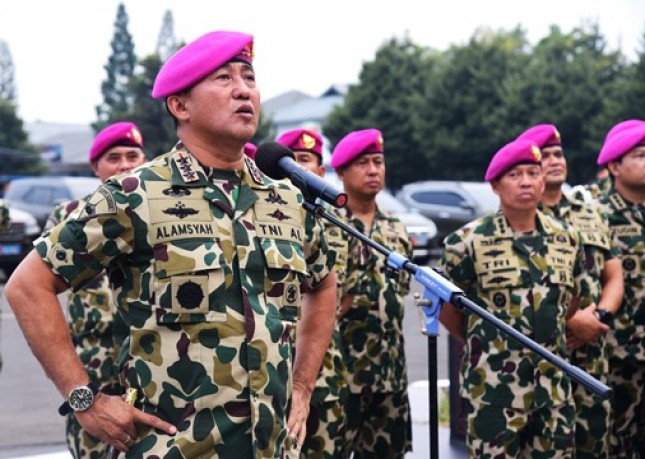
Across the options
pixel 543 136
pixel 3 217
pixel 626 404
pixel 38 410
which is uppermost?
pixel 543 136

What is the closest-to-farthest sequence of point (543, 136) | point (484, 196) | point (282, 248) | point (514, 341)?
point (282, 248) < point (514, 341) < point (543, 136) < point (484, 196)

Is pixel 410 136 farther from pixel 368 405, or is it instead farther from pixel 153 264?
pixel 153 264

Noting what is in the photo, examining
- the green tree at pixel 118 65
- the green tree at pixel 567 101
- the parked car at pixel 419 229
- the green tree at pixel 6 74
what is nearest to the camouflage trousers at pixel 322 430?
the parked car at pixel 419 229

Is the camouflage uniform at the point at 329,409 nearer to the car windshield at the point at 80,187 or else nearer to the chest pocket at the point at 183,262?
the chest pocket at the point at 183,262

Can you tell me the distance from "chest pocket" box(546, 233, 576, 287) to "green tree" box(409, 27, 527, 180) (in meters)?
35.1

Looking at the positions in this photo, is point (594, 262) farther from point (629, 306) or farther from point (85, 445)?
point (85, 445)

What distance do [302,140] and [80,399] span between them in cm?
333

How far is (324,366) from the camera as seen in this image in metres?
5.09

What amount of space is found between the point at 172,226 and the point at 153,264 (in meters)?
0.12

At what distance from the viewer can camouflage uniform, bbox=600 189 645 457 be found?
19.2 ft

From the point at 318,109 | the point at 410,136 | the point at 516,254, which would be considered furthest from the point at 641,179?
the point at 318,109

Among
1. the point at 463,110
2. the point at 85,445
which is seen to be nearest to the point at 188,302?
the point at 85,445

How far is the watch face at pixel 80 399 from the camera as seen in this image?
109 inches

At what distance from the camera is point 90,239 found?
9.18 feet
